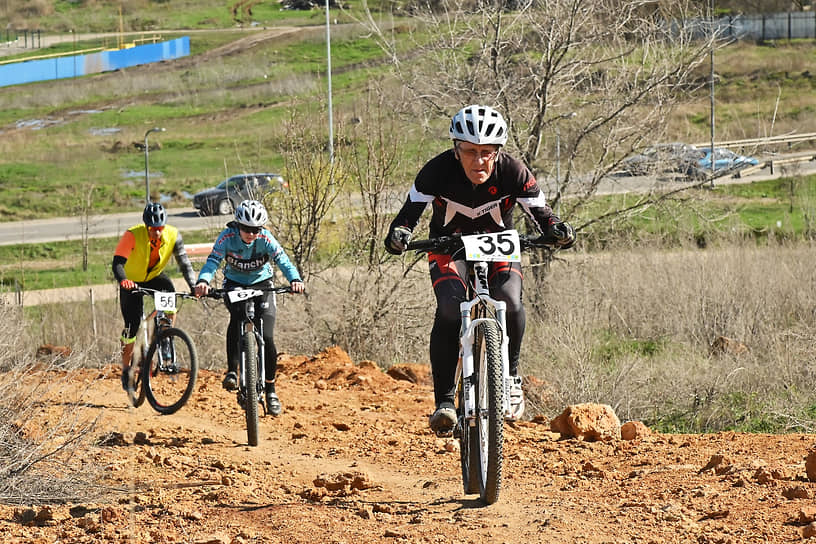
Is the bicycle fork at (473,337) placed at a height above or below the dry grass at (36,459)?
above

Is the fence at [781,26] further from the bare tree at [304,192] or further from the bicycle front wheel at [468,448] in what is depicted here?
the bicycle front wheel at [468,448]

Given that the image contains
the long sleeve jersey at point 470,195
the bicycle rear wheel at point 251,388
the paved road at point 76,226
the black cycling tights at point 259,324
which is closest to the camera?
the long sleeve jersey at point 470,195

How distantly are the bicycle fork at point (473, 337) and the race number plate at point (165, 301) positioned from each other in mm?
4952

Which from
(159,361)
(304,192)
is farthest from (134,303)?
(304,192)

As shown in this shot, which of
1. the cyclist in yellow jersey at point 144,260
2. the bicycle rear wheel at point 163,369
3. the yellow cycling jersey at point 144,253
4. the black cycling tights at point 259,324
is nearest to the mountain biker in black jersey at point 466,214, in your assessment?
the black cycling tights at point 259,324

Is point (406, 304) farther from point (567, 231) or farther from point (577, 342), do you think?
point (567, 231)

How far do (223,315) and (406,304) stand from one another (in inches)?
148

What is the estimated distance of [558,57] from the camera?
57.7ft

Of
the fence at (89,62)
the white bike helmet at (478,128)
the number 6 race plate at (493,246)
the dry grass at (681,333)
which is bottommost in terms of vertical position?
the dry grass at (681,333)

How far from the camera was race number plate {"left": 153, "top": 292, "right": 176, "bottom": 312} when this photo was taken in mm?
10438

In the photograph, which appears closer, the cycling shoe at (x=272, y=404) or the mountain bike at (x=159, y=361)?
the cycling shoe at (x=272, y=404)

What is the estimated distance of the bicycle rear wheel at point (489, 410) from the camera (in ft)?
19.5

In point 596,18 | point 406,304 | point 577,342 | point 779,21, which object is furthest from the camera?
point 779,21

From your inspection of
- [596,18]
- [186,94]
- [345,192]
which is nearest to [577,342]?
[345,192]
